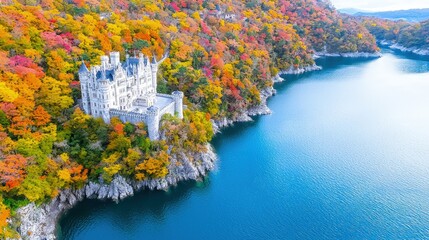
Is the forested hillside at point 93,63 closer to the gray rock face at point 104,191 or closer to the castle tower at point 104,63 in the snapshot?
the gray rock face at point 104,191

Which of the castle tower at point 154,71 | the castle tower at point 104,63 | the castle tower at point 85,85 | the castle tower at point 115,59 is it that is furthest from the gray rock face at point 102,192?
the castle tower at point 115,59

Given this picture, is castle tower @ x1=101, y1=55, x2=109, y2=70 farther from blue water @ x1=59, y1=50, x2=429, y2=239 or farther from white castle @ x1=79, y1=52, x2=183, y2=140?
blue water @ x1=59, y1=50, x2=429, y2=239

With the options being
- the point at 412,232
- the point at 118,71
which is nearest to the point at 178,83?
the point at 118,71

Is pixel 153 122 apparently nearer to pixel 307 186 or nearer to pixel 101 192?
pixel 101 192

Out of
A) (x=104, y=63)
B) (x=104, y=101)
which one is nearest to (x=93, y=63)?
(x=104, y=63)

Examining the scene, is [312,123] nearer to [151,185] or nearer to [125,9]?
[151,185]
